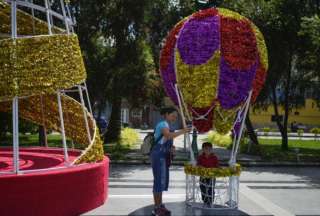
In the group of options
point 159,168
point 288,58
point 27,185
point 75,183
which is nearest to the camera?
point 27,185

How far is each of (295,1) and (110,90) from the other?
358 inches

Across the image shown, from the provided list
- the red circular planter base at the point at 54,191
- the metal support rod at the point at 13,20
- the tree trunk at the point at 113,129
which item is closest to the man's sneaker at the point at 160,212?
the red circular planter base at the point at 54,191

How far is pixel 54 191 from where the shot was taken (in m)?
7.13

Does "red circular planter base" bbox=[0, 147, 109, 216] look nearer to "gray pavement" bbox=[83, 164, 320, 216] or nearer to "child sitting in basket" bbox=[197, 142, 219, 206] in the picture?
"gray pavement" bbox=[83, 164, 320, 216]

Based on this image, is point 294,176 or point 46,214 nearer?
point 46,214

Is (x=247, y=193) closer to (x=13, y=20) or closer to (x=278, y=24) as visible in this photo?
(x=13, y=20)

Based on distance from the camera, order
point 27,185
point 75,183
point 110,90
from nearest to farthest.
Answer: point 27,185, point 75,183, point 110,90

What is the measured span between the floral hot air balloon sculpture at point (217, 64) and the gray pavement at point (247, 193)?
173 cm

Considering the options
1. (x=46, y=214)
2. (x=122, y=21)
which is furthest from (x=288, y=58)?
(x=46, y=214)

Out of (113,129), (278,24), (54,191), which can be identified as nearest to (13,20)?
(54,191)

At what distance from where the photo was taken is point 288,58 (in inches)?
906

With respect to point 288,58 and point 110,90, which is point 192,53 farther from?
point 288,58

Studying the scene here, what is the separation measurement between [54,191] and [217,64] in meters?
3.68

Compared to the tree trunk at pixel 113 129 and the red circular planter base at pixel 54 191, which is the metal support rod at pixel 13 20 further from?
the tree trunk at pixel 113 129
